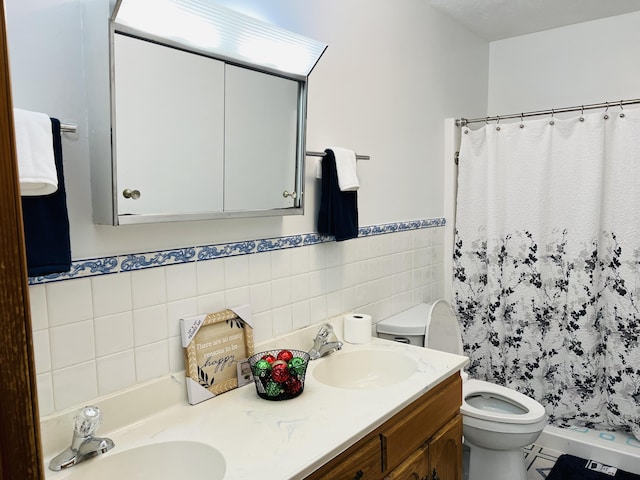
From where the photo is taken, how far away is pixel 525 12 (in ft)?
8.68

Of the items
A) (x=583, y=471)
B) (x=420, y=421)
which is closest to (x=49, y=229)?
(x=420, y=421)

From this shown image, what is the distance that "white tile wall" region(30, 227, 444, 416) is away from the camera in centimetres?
118

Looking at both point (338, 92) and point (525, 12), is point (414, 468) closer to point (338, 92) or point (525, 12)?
point (338, 92)

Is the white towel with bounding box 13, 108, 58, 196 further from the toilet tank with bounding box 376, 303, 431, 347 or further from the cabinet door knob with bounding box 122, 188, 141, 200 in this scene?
the toilet tank with bounding box 376, 303, 431, 347

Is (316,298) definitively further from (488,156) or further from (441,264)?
(488,156)

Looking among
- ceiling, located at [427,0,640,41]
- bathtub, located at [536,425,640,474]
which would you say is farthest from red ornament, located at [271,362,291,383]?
ceiling, located at [427,0,640,41]

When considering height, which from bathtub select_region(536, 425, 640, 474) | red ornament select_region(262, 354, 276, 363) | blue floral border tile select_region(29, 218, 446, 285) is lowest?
bathtub select_region(536, 425, 640, 474)

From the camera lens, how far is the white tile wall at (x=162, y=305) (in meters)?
1.18

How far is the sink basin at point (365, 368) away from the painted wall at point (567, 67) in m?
2.04

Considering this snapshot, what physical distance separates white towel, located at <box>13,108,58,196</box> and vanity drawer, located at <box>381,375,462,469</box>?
1094mm

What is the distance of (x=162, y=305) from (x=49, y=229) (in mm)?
406

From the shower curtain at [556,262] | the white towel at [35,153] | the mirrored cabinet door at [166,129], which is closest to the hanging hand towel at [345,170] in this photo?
the mirrored cabinet door at [166,129]

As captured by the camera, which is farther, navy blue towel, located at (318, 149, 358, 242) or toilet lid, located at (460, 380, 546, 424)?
toilet lid, located at (460, 380, 546, 424)

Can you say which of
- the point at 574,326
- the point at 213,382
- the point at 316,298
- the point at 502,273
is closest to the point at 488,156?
the point at 502,273
